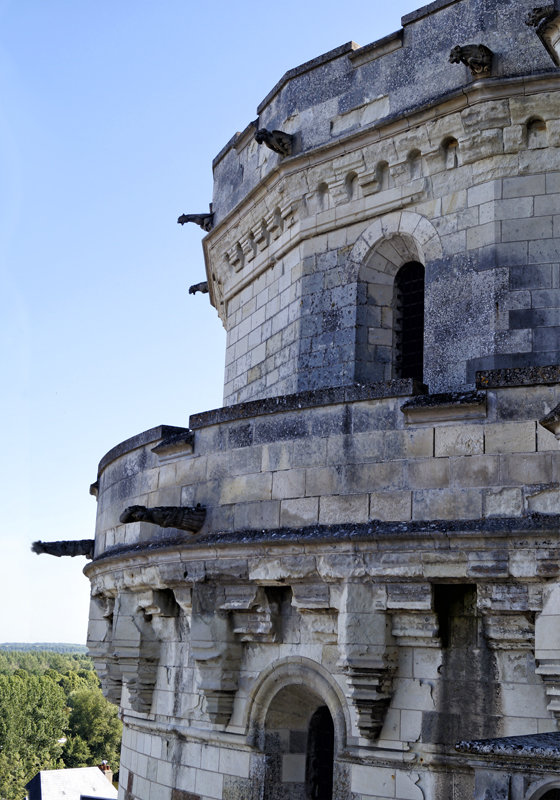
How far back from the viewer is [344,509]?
7430mm

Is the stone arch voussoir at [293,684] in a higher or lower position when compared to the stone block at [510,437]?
lower

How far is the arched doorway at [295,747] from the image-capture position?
323 inches

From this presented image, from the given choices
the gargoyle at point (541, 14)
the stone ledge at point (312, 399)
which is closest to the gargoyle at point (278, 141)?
the gargoyle at point (541, 14)

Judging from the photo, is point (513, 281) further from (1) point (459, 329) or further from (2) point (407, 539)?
(2) point (407, 539)

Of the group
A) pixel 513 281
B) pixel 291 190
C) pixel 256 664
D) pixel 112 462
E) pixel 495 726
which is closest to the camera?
pixel 495 726

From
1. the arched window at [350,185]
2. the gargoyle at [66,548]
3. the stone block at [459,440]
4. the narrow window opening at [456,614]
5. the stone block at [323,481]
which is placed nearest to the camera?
the stone block at [459,440]

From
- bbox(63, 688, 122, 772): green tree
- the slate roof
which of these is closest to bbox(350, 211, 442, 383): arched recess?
the slate roof

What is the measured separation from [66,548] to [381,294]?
16.2ft

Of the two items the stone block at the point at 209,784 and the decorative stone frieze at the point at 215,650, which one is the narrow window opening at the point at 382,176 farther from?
the stone block at the point at 209,784

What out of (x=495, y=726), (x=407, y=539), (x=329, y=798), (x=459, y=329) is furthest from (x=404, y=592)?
(x=459, y=329)

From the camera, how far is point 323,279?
36.7ft

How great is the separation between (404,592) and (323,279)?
16.2 feet

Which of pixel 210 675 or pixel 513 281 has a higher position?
pixel 513 281

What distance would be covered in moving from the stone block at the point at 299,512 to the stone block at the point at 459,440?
1.07 m
